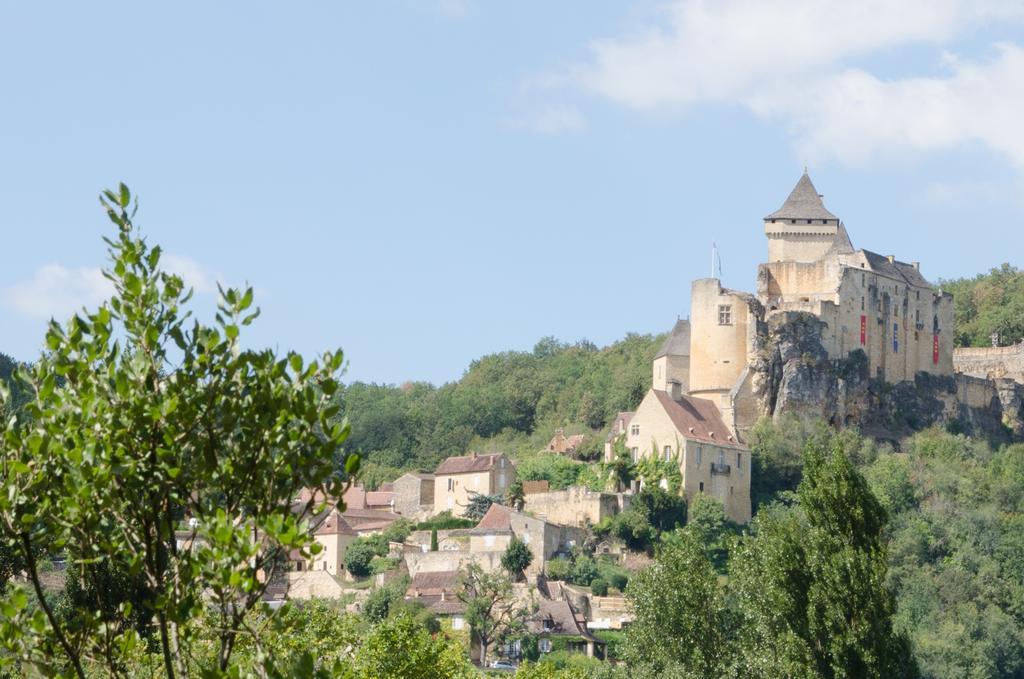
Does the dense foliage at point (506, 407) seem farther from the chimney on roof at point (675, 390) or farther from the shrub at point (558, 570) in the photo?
the shrub at point (558, 570)

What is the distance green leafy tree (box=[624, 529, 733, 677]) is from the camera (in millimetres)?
42312

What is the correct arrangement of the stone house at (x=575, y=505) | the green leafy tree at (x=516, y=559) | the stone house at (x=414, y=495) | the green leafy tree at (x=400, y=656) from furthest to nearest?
the stone house at (x=414, y=495), the stone house at (x=575, y=505), the green leafy tree at (x=516, y=559), the green leafy tree at (x=400, y=656)

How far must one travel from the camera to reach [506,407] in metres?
102

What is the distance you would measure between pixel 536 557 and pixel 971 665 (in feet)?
53.7

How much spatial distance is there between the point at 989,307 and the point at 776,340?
31.4 meters

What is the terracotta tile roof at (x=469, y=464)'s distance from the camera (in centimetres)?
7962

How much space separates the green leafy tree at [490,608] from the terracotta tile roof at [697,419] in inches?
436

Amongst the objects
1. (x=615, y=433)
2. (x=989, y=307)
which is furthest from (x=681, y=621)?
(x=989, y=307)

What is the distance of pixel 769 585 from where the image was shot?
129 ft

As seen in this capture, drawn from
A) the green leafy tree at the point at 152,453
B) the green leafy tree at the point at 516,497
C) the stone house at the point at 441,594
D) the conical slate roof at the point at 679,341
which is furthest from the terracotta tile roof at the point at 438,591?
the green leafy tree at the point at 152,453

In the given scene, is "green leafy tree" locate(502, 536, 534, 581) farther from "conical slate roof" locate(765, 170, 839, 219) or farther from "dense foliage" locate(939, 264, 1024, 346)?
"dense foliage" locate(939, 264, 1024, 346)

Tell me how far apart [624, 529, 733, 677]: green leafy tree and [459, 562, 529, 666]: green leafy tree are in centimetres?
1946

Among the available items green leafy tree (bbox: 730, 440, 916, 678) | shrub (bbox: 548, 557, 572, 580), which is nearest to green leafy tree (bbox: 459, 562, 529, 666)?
shrub (bbox: 548, 557, 572, 580)

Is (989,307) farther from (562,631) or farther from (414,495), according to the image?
(562,631)
